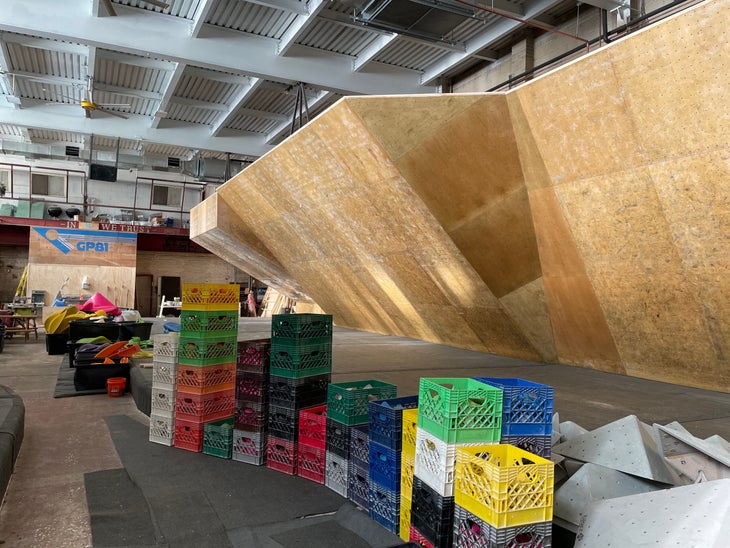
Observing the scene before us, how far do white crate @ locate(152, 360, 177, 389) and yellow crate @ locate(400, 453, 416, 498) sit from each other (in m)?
2.25

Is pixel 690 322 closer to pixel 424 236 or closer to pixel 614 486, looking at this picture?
pixel 424 236

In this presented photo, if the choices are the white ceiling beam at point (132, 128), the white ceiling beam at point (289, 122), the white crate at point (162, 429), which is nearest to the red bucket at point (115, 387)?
the white crate at point (162, 429)

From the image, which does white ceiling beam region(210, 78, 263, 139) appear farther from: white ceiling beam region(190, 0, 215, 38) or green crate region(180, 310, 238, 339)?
green crate region(180, 310, 238, 339)

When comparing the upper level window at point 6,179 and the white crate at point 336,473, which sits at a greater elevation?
the upper level window at point 6,179

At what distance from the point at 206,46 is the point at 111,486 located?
809 cm

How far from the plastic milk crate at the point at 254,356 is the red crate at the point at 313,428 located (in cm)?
49

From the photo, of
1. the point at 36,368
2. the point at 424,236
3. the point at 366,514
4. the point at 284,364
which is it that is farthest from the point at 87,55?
the point at 366,514

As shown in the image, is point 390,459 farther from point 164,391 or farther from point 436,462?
point 164,391

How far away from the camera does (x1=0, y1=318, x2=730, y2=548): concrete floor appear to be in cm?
286

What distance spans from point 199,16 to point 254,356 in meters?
6.84

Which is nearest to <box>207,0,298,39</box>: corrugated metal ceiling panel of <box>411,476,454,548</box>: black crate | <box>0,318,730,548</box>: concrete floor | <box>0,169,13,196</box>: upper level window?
<box>0,318,730,548</box>: concrete floor

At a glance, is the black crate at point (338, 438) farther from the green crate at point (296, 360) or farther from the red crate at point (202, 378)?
the red crate at point (202, 378)

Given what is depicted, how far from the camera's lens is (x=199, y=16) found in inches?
331

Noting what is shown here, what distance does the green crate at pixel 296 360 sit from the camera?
367 cm
